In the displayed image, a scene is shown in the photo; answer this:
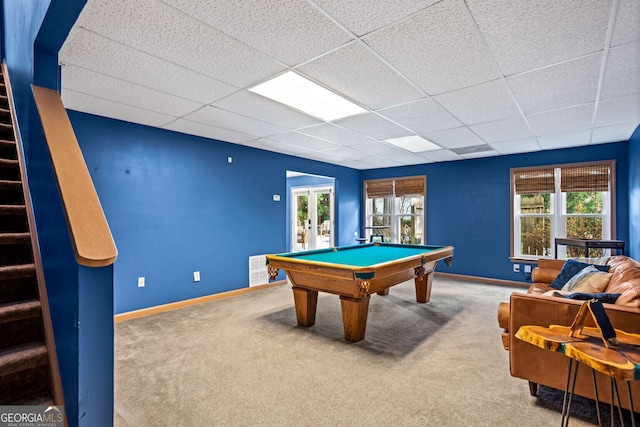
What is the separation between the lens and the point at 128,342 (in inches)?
115

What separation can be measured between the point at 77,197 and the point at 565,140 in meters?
5.73

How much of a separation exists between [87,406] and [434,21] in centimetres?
247

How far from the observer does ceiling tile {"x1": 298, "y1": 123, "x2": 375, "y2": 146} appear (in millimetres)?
4035

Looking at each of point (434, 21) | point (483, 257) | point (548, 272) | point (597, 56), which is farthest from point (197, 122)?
point (483, 257)

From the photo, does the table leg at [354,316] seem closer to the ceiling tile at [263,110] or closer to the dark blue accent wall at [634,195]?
the ceiling tile at [263,110]

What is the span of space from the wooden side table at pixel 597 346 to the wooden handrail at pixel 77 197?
73.2 inches

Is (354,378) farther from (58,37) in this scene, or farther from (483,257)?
(483,257)

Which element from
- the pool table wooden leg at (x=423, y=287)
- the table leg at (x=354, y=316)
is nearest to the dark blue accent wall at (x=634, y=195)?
the pool table wooden leg at (x=423, y=287)

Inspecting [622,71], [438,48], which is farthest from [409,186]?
[438,48]

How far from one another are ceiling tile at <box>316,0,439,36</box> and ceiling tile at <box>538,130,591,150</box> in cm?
374

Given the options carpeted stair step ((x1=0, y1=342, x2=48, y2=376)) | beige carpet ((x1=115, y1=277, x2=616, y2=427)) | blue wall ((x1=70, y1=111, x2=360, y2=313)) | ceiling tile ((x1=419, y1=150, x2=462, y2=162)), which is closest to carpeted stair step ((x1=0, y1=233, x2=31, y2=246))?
carpeted stair step ((x1=0, y1=342, x2=48, y2=376))

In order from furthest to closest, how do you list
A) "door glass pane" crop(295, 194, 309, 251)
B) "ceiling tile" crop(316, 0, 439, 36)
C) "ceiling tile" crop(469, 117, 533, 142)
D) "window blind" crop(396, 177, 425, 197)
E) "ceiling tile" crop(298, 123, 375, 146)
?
"door glass pane" crop(295, 194, 309, 251) → "window blind" crop(396, 177, 425, 197) → "ceiling tile" crop(298, 123, 375, 146) → "ceiling tile" crop(469, 117, 533, 142) → "ceiling tile" crop(316, 0, 439, 36)

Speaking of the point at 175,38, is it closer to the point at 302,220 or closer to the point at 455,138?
the point at 455,138

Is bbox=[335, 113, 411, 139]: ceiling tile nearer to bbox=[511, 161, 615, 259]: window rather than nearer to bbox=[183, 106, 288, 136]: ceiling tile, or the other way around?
bbox=[183, 106, 288, 136]: ceiling tile
